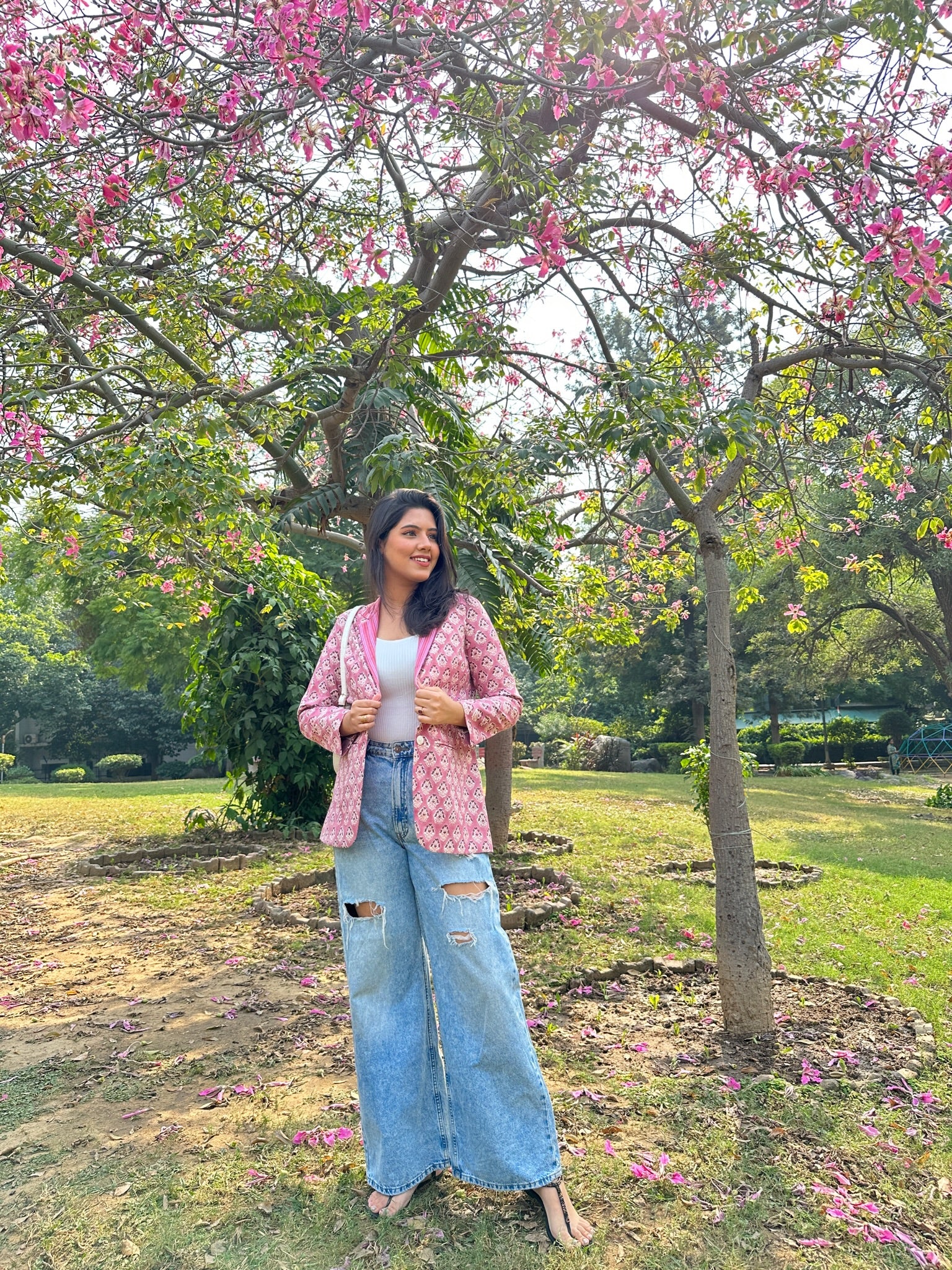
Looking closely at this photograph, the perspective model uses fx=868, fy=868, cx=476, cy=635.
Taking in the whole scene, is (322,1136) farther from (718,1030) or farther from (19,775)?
(19,775)

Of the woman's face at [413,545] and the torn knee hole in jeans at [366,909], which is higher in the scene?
the woman's face at [413,545]

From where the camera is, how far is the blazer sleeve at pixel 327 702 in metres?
2.70

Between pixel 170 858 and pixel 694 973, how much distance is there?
590 centimetres

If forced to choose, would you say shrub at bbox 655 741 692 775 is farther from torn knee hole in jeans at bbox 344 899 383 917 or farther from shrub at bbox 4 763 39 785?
torn knee hole in jeans at bbox 344 899 383 917

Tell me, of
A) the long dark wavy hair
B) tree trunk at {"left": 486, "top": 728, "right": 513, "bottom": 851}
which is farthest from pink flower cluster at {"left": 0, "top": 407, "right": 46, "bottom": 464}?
tree trunk at {"left": 486, "top": 728, "right": 513, "bottom": 851}

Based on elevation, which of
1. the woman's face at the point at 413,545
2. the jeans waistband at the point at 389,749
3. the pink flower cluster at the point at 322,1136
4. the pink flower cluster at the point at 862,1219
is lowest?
the pink flower cluster at the point at 862,1219

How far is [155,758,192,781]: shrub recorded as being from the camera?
2895cm

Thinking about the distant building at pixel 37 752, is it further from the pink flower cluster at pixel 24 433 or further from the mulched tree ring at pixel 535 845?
the pink flower cluster at pixel 24 433

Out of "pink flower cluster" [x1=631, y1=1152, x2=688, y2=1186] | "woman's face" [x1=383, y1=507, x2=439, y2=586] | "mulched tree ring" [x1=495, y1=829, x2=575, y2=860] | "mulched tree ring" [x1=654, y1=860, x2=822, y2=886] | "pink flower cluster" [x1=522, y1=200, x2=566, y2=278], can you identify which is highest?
"pink flower cluster" [x1=522, y1=200, x2=566, y2=278]

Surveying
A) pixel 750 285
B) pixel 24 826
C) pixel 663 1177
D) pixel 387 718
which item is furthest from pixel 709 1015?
pixel 24 826

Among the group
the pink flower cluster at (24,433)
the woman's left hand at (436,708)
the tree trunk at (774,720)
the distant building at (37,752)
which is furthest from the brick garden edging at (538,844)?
the distant building at (37,752)

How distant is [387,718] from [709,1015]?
8.68ft

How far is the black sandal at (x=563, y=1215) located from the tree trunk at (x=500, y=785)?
6.07m

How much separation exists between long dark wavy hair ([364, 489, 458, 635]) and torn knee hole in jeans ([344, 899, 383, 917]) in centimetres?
85
